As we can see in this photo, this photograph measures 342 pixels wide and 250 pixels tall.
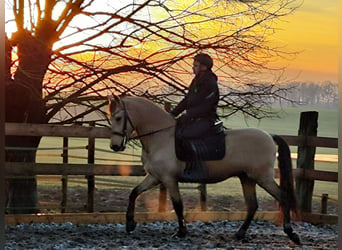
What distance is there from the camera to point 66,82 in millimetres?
3359

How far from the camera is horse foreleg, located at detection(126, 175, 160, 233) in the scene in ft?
10.5

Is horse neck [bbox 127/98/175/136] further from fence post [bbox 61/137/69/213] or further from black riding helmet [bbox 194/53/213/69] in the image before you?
fence post [bbox 61/137/69/213]

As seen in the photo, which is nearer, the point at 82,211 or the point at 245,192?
the point at 245,192

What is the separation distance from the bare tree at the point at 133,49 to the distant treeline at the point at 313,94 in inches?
3.4

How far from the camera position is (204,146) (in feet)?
10.2

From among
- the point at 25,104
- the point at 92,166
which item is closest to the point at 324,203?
the point at 92,166

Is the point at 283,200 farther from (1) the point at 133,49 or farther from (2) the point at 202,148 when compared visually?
(1) the point at 133,49

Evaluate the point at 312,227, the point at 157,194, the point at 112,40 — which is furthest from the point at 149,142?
the point at 312,227

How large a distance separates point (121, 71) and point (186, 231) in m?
0.82

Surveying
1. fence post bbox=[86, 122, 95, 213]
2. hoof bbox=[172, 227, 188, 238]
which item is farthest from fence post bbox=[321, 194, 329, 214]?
fence post bbox=[86, 122, 95, 213]

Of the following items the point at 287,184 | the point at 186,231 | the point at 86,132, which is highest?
the point at 86,132

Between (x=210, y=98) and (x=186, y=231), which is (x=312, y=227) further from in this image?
(x=210, y=98)

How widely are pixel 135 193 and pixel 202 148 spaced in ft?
1.26

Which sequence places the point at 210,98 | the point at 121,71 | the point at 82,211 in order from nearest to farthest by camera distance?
the point at 210,98, the point at 121,71, the point at 82,211
